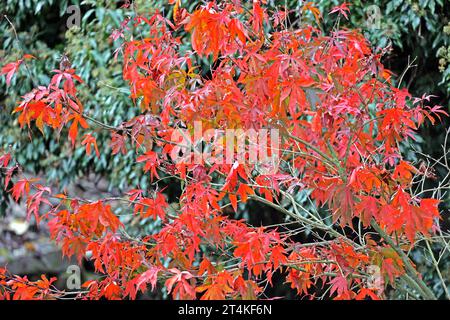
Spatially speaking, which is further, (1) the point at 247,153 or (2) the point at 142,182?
(2) the point at 142,182

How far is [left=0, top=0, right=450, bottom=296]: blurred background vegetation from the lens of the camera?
12.9 feet

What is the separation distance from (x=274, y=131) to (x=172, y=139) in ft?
1.36

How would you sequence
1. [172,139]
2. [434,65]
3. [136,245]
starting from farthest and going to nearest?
[434,65], [136,245], [172,139]

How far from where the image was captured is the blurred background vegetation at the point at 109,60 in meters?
3.94

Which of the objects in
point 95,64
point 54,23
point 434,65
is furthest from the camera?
point 54,23

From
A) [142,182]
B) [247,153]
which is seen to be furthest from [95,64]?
[247,153]

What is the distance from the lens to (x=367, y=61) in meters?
2.52

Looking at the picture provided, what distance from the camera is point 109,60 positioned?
454 centimetres
